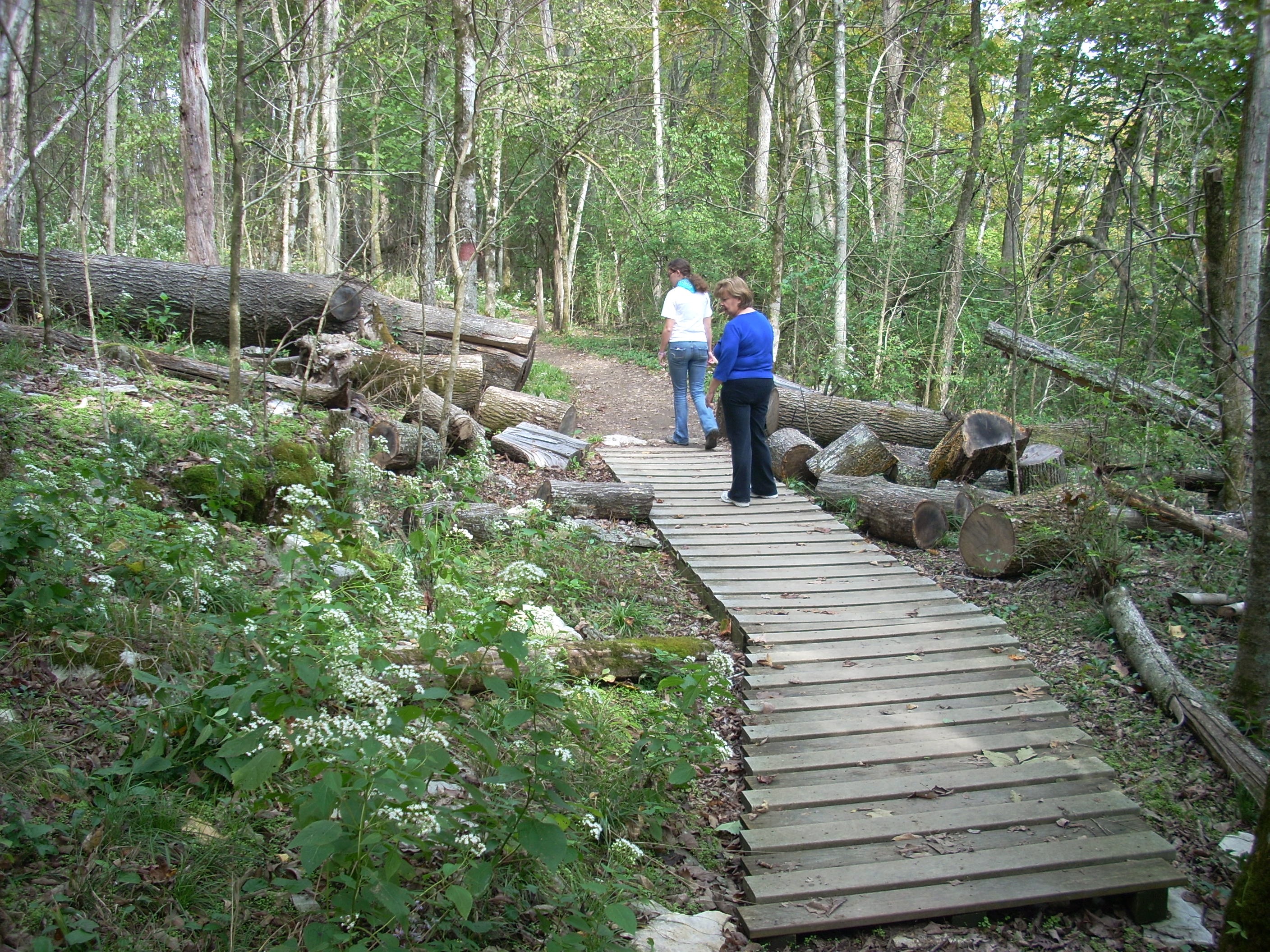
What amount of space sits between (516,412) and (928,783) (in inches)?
282

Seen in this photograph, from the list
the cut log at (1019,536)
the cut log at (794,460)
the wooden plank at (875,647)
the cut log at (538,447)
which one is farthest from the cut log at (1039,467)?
the cut log at (538,447)

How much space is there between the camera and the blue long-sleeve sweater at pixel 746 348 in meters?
7.74

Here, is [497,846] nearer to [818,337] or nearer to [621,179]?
[818,337]

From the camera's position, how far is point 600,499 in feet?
26.7

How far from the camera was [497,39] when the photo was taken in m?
7.42

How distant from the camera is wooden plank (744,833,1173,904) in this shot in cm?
375

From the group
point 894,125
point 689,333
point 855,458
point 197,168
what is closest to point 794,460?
point 855,458

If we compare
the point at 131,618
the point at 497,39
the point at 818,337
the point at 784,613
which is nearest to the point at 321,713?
the point at 131,618

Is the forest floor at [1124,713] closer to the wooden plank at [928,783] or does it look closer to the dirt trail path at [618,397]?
the wooden plank at [928,783]

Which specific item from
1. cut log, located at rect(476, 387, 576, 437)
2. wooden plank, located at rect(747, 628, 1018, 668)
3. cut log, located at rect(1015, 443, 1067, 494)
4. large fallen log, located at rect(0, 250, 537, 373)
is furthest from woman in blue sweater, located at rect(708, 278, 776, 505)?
large fallen log, located at rect(0, 250, 537, 373)

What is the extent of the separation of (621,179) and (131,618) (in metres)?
19.6

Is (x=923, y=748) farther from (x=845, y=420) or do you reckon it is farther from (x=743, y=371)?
(x=845, y=420)

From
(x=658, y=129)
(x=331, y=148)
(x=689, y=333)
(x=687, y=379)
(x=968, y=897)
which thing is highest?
(x=658, y=129)

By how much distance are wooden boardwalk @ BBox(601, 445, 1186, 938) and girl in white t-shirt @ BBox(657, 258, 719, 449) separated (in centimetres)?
371
